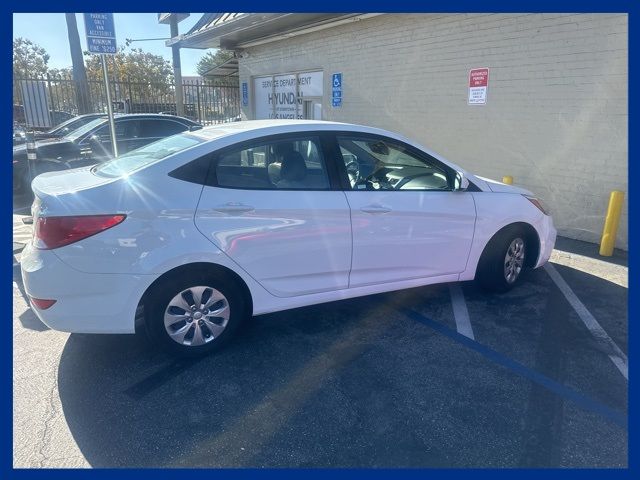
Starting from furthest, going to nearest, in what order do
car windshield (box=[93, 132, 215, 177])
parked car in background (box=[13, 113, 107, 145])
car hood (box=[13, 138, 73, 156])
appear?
1. parked car in background (box=[13, 113, 107, 145])
2. car hood (box=[13, 138, 73, 156])
3. car windshield (box=[93, 132, 215, 177])

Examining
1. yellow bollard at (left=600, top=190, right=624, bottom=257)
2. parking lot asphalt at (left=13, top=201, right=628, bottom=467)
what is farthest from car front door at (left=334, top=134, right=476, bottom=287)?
yellow bollard at (left=600, top=190, right=624, bottom=257)

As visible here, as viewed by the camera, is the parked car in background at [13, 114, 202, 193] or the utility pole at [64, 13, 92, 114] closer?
the parked car in background at [13, 114, 202, 193]

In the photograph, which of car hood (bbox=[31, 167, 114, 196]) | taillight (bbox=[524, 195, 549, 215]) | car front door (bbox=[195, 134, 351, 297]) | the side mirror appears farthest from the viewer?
taillight (bbox=[524, 195, 549, 215])

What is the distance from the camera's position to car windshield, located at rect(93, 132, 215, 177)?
325 centimetres

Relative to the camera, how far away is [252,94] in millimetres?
13977

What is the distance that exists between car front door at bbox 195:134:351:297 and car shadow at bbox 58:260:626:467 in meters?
0.55

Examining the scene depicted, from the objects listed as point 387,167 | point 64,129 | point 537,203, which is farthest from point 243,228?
point 64,129

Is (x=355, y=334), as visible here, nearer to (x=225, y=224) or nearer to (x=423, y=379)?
(x=423, y=379)

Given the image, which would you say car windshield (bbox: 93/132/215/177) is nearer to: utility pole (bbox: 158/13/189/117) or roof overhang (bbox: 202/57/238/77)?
utility pole (bbox: 158/13/189/117)

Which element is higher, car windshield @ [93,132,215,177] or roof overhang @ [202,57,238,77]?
roof overhang @ [202,57,238,77]

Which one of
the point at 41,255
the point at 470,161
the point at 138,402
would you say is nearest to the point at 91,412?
the point at 138,402

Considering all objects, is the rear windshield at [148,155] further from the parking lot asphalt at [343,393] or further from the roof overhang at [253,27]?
the roof overhang at [253,27]

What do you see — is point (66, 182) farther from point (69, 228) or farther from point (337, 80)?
point (337, 80)

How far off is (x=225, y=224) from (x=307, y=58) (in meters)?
9.21
